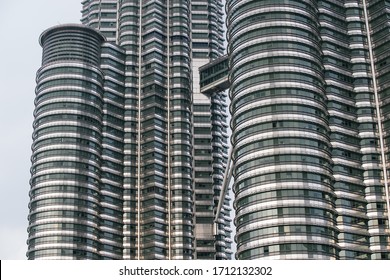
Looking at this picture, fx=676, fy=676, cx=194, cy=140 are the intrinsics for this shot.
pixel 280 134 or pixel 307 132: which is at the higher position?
pixel 307 132

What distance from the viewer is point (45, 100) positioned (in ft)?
617

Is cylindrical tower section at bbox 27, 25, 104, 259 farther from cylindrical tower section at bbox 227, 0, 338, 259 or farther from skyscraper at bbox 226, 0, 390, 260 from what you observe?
skyscraper at bbox 226, 0, 390, 260

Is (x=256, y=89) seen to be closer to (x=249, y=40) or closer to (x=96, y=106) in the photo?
(x=249, y=40)

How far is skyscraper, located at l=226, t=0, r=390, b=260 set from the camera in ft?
479

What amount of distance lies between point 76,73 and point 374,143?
273ft

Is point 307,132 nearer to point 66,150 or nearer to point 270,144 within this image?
point 270,144

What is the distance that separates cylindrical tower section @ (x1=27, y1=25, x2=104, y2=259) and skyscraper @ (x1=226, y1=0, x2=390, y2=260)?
153 feet

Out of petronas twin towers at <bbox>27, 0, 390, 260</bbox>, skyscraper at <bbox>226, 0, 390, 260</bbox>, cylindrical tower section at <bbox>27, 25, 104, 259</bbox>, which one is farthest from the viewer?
cylindrical tower section at <bbox>27, 25, 104, 259</bbox>

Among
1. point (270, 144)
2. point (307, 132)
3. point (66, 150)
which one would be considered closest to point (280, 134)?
point (270, 144)

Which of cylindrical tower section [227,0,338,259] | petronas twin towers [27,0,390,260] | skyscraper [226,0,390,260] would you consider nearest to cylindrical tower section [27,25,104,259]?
petronas twin towers [27,0,390,260]

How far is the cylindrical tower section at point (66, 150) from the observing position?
177m

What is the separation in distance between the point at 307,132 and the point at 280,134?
644cm

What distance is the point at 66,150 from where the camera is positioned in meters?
182
